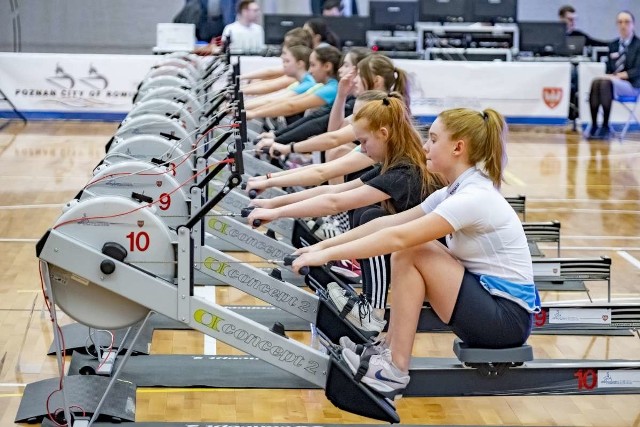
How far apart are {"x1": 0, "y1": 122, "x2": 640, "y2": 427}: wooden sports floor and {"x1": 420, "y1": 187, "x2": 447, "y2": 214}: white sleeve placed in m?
0.84

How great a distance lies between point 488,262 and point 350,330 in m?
0.88

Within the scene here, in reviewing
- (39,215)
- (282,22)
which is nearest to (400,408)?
(39,215)

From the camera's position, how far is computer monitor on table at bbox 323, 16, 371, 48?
45.3 ft

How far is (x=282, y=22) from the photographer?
1386cm

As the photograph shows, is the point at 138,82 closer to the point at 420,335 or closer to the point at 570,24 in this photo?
the point at 570,24

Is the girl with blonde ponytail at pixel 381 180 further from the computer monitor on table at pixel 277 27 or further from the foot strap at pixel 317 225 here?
the computer monitor on table at pixel 277 27

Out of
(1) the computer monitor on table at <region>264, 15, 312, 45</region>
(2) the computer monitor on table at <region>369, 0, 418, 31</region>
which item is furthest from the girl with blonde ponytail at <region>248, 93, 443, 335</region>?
(2) the computer monitor on table at <region>369, 0, 418, 31</region>

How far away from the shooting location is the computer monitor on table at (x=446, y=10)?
14172mm

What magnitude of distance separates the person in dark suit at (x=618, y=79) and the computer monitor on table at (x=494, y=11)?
1256mm

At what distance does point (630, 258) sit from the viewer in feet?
24.6

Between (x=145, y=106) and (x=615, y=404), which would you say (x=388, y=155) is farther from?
(x=145, y=106)

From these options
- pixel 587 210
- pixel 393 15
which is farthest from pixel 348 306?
pixel 393 15

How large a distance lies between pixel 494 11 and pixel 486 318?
10683mm

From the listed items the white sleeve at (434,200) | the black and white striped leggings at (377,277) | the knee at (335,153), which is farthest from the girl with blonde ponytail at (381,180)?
the knee at (335,153)
